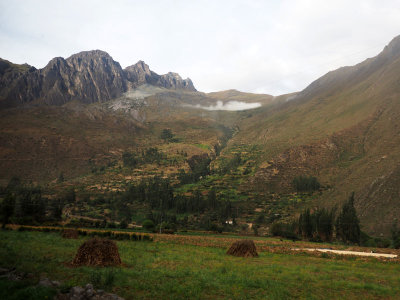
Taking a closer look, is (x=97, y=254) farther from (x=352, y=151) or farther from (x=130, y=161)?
(x=130, y=161)

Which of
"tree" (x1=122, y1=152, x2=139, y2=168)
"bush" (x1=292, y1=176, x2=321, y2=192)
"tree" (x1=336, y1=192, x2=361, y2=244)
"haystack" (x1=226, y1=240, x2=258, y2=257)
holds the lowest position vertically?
"tree" (x1=336, y1=192, x2=361, y2=244)

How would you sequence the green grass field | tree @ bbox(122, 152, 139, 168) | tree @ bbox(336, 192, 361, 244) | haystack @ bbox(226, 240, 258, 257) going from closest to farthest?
the green grass field < haystack @ bbox(226, 240, 258, 257) < tree @ bbox(336, 192, 361, 244) < tree @ bbox(122, 152, 139, 168)

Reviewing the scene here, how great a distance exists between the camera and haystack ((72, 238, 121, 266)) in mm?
15594

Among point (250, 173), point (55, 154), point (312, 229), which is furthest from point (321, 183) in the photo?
point (55, 154)

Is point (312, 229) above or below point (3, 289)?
below

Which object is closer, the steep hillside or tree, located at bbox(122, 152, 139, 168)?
the steep hillside

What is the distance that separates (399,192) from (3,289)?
Answer: 10211cm

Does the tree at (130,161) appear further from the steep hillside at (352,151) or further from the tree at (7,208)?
the tree at (7,208)

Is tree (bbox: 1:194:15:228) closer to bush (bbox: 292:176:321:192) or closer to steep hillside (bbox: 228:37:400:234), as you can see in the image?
steep hillside (bbox: 228:37:400:234)

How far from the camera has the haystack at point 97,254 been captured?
15594mm

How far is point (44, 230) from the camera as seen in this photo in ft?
131

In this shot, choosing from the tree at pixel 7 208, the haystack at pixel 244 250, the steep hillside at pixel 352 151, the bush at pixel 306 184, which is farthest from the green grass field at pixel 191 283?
Result: the bush at pixel 306 184

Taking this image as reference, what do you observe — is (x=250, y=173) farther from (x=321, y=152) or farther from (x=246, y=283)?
(x=246, y=283)

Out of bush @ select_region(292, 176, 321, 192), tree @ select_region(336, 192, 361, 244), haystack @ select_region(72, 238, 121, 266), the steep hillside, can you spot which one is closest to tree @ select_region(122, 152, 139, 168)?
the steep hillside
